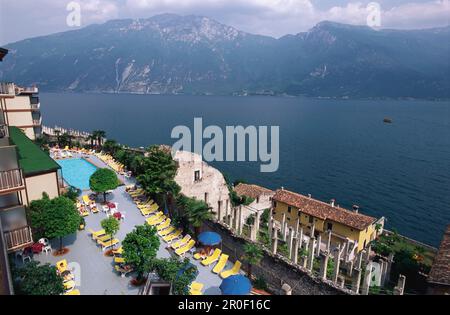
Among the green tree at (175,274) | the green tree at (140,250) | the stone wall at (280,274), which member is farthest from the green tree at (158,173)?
the green tree at (175,274)

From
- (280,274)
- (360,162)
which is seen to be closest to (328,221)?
(280,274)

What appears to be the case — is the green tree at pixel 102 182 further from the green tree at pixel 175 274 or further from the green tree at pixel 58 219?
the green tree at pixel 175 274

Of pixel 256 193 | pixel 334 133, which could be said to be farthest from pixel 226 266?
pixel 334 133

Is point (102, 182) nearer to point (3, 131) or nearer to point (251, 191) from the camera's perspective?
point (3, 131)

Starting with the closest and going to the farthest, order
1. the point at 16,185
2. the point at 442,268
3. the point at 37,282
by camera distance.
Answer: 1. the point at 37,282
2. the point at 16,185
3. the point at 442,268

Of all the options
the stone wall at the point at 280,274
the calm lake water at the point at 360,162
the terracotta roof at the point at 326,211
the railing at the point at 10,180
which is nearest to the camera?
the railing at the point at 10,180
